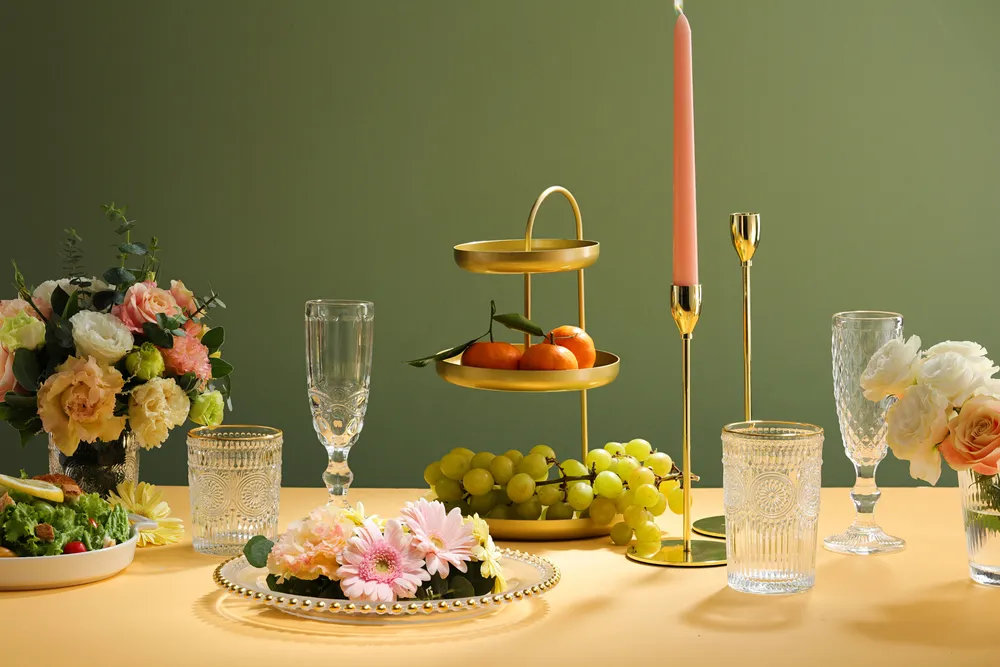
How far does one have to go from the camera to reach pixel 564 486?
1.40 metres

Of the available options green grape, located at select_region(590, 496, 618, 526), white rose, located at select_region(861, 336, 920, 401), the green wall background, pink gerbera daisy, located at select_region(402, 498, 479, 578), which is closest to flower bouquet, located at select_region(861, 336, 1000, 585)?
white rose, located at select_region(861, 336, 920, 401)

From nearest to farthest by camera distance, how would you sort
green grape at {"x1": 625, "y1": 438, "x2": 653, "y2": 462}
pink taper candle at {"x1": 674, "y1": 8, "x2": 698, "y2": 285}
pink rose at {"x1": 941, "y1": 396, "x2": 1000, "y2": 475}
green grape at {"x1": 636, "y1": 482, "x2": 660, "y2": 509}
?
pink rose at {"x1": 941, "y1": 396, "x2": 1000, "y2": 475}, pink taper candle at {"x1": 674, "y1": 8, "x2": 698, "y2": 285}, green grape at {"x1": 636, "y1": 482, "x2": 660, "y2": 509}, green grape at {"x1": 625, "y1": 438, "x2": 653, "y2": 462}

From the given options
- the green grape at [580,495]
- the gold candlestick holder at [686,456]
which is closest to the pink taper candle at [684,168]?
the gold candlestick holder at [686,456]

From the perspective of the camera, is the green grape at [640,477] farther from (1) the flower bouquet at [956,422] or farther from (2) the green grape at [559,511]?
(1) the flower bouquet at [956,422]

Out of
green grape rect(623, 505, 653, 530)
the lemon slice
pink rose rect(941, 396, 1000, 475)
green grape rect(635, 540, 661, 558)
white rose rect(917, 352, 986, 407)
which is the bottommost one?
green grape rect(635, 540, 661, 558)

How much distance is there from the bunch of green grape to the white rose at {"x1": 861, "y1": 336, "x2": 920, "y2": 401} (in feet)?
0.93

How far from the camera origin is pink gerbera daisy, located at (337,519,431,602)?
41.4 inches

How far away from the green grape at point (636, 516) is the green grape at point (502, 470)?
0.15 meters

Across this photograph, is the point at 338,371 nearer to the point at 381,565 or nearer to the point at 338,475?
the point at 338,475

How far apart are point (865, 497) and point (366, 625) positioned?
2.11 feet

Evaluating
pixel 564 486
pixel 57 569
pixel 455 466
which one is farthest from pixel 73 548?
pixel 564 486

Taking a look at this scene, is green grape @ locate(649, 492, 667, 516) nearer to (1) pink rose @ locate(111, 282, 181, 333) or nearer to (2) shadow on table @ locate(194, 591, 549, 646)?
(2) shadow on table @ locate(194, 591, 549, 646)

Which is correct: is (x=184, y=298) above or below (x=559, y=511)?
above

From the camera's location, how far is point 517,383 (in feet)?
4.09
